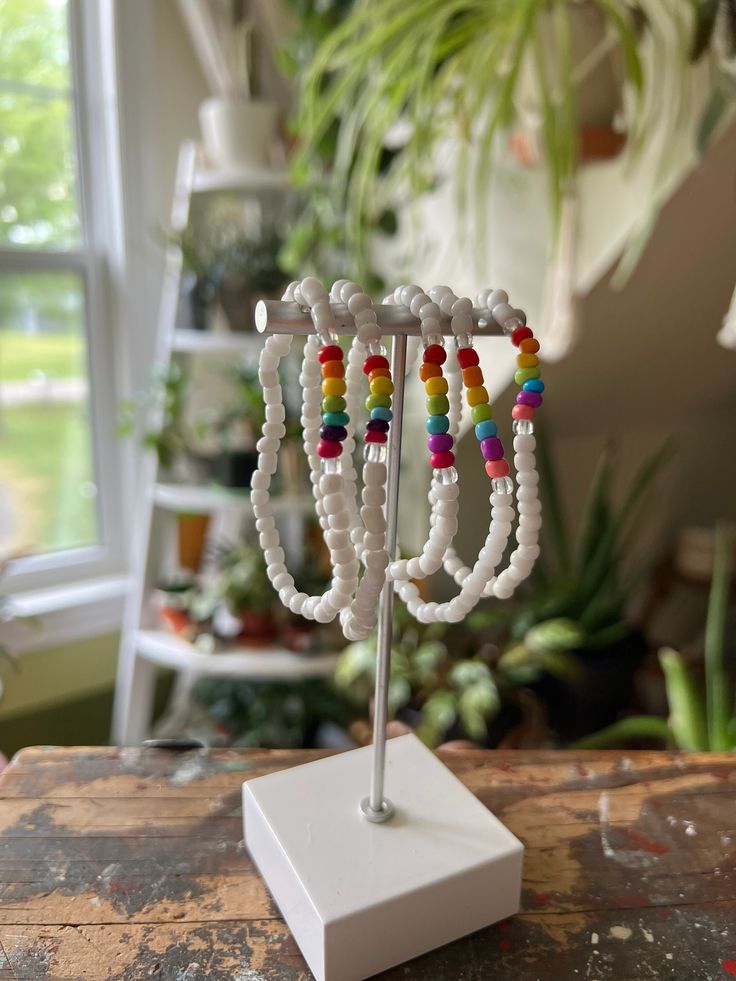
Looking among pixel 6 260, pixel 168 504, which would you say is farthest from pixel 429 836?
pixel 6 260

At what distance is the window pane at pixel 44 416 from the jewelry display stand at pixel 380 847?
56.1 inches

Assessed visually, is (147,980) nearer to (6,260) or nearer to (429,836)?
(429,836)

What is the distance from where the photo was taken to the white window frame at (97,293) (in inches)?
67.4

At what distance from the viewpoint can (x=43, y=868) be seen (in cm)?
65

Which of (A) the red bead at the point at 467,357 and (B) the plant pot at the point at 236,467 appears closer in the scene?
(A) the red bead at the point at 467,357

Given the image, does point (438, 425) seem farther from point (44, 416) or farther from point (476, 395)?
point (44, 416)

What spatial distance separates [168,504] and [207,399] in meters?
0.38

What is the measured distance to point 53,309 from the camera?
1.83 m

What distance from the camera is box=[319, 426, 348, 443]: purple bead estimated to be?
531 mm

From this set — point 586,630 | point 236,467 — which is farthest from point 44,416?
point 586,630

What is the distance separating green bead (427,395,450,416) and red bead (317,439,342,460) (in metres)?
0.07

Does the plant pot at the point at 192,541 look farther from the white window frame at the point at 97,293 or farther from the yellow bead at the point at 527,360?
the yellow bead at the point at 527,360

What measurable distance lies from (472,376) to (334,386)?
4.0 inches

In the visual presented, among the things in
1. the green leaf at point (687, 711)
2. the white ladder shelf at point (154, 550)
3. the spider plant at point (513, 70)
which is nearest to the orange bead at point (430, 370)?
the spider plant at point (513, 70)
